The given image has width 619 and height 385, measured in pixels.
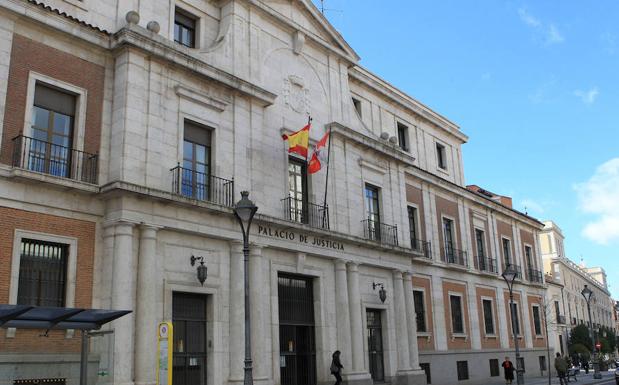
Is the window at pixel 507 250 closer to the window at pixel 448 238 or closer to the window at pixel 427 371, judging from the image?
the window at pixel 448 238

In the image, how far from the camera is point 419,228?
30.8 meters

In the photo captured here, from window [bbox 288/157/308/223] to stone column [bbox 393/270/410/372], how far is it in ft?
18.6

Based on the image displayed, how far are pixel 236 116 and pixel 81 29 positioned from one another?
5426 millimetres

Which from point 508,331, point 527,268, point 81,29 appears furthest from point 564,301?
point 81,29

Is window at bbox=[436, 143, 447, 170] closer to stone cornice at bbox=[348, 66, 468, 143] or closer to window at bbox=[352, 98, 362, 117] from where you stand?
stone cornice at bbox=[348, 66, 468, 143]

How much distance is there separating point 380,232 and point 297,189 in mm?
4933

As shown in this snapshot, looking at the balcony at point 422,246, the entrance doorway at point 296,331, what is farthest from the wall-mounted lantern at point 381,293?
the balcony at point 422,246

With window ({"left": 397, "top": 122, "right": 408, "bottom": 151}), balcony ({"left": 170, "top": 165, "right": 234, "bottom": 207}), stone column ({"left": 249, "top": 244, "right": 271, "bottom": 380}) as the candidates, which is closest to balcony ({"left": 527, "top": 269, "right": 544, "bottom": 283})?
window ({"left": 397, "top": 122, "right": 408, "bottom": 151})

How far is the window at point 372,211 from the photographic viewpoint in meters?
25.4

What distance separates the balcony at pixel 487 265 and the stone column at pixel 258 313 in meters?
19.0

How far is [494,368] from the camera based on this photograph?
34.2 metres

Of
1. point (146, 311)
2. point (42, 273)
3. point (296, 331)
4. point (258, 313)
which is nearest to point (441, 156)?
point (296, 331)

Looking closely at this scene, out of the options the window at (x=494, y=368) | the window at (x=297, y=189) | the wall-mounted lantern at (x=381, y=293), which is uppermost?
the window at (x=297, y=189)

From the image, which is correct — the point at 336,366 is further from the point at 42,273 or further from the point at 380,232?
the point at 42,273
